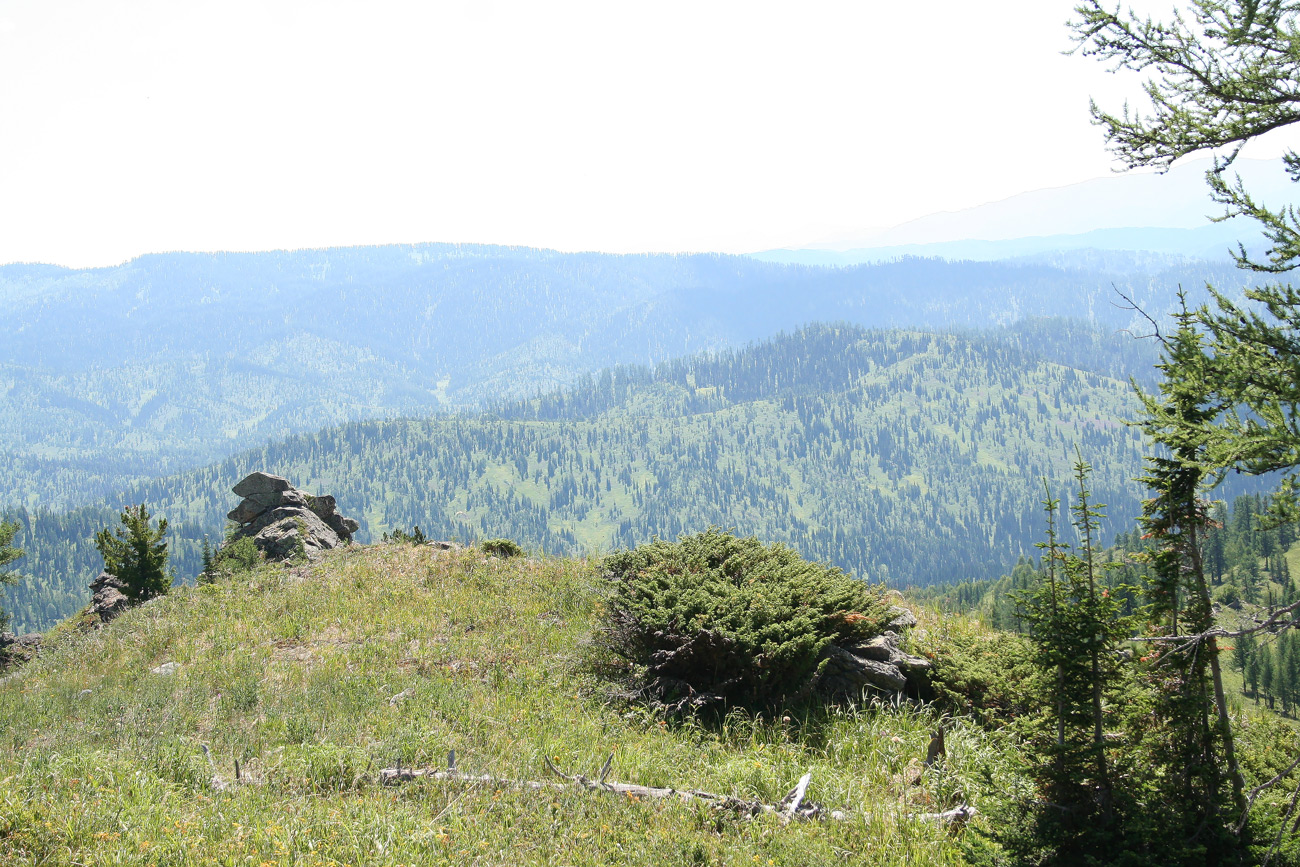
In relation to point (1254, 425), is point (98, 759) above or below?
below

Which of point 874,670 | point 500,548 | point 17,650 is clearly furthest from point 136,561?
point 874,670

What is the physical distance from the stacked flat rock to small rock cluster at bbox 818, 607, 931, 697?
20.0 meters

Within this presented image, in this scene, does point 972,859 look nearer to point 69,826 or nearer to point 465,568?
point 69,826

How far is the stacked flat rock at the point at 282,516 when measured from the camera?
83.0 ft

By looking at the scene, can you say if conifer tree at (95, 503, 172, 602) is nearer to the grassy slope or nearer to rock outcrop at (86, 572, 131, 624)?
rock outcrop at (86, 572, 131, 624)

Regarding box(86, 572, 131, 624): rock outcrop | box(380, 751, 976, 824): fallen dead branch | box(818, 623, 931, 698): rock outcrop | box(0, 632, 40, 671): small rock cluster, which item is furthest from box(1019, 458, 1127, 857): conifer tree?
box(86, 572, 131, 624): rock outcrop

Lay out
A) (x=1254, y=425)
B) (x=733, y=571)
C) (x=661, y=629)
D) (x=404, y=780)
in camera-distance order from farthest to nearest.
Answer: (x=733, y=571)
(x=661, y=629)
(x=404, y=780)
(x=1254, y=425)

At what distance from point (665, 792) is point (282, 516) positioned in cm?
2443

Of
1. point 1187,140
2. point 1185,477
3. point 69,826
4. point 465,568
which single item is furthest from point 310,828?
point 465,568

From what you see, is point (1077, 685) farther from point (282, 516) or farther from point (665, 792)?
point (282, 516)

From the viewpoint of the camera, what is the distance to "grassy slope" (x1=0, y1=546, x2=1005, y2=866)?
6387 millimetres

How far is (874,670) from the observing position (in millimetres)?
10281

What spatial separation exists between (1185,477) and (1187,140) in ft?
10.9

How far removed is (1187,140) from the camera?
22.9ft
